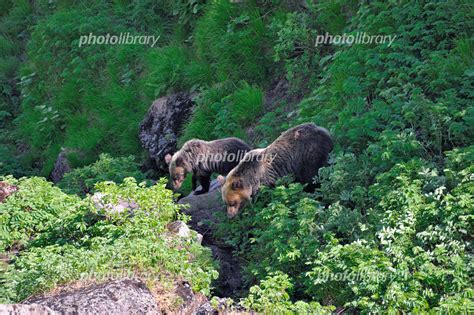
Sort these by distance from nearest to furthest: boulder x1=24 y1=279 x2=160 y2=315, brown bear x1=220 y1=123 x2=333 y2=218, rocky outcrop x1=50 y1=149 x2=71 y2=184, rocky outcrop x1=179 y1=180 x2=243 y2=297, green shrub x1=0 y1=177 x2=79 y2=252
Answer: boulder x1=24 y1=279 x2=160 y2=315
rocky outcrop x1=179 y1=180 x2=243 y2=297
green shrub x1=0 y1=177 x2=79 y2=252
brown bear x1=220 y1=123 x2=333 y2=218
rocky outcrop x1=50 y1=149 x2=71 y2=184

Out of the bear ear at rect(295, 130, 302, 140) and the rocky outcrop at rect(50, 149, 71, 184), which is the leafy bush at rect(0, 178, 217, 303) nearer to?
the bear ear at rect(295, 130, 302, 140)

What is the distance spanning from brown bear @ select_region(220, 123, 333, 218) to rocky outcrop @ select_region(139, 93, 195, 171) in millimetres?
4350

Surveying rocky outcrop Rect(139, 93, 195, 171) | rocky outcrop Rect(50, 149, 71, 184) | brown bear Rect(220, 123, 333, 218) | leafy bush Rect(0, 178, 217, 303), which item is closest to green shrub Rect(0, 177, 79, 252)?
leafy bush Rect(0, 178, 217, 303)

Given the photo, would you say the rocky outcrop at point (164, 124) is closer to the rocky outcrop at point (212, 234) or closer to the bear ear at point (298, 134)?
the rocky outcrop at point (212, 234)

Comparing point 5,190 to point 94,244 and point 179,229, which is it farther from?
point 179,229

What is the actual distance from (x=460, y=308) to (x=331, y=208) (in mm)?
2311

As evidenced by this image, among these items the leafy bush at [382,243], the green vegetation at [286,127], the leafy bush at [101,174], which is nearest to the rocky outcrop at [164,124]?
the green vegetation at [286,127]

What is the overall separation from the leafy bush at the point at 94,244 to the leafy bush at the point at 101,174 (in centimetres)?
242

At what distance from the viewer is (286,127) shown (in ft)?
37.0

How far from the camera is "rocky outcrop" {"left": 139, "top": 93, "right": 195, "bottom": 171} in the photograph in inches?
546

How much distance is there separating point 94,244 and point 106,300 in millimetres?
1286

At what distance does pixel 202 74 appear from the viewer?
14.1 m

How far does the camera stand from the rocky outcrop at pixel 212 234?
8555mm

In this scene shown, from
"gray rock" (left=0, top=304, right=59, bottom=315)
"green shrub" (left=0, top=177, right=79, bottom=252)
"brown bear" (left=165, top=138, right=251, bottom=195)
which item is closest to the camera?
"gray rock" (left=0, top=304, right=59, bottom=315)
